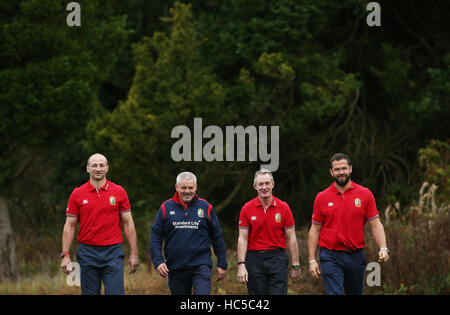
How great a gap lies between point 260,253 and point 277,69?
1042cm

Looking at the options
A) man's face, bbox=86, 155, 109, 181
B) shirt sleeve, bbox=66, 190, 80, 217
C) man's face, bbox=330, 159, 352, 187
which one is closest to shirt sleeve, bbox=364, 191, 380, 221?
man's face, bbox=330, 159, 352, 187

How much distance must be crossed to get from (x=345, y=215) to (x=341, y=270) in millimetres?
604

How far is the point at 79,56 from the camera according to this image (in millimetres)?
14867

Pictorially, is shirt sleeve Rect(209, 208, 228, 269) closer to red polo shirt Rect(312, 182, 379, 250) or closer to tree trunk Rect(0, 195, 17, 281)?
red polo shirt Rect(312, 182, 379, 250)

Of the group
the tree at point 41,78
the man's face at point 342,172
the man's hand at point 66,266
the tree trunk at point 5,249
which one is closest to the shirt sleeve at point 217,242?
the man's face at point 342,172

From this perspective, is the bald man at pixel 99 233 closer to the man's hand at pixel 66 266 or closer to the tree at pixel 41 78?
the man's hand at pixel 66 266

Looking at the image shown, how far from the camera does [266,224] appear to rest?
792cm

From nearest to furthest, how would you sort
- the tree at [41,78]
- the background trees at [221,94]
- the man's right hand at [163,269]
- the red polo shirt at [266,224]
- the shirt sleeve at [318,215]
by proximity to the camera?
the man's right hand at [163,269] < the shirt sleeve at [318,215] < the red polo shirt at [266,224] < the tree at [41,78] < the background trees at [221,94]

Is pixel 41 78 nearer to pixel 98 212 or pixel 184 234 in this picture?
pixel 98 212

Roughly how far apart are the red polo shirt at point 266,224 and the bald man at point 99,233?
132 centimetres

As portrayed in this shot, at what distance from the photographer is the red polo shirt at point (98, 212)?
7.87m

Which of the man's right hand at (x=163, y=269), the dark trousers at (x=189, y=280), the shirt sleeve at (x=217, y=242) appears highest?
the shirt sleeve at (x=217, y=242)

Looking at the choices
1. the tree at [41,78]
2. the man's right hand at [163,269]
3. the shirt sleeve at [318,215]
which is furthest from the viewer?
the tree at [41,78]

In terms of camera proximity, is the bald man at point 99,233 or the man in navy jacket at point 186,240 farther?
the bald man at point 99,233
